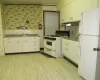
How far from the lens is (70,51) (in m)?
3.99

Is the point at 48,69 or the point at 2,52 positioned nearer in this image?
the point at 48,69

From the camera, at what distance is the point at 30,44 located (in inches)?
222

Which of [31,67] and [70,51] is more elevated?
[70,51]

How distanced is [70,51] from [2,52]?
3.13 m

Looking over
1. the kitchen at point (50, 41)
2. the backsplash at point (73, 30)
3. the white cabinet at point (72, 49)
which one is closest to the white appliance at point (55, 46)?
the kitchen at point (50, 41)

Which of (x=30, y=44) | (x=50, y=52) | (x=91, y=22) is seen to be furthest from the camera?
(x=30, y=44)

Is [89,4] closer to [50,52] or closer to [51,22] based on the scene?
[50,52]

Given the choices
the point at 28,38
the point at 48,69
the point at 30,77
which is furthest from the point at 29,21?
the point at 30,77

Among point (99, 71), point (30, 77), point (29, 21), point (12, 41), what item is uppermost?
point (29, 21)

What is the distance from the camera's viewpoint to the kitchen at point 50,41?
99.3 inches

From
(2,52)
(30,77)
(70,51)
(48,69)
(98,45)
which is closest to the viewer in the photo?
(98,45)

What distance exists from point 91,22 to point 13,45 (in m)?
4.01

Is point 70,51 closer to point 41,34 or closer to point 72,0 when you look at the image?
point 72,0

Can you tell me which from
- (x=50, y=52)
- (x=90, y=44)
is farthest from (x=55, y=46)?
(x=90, y=44)
